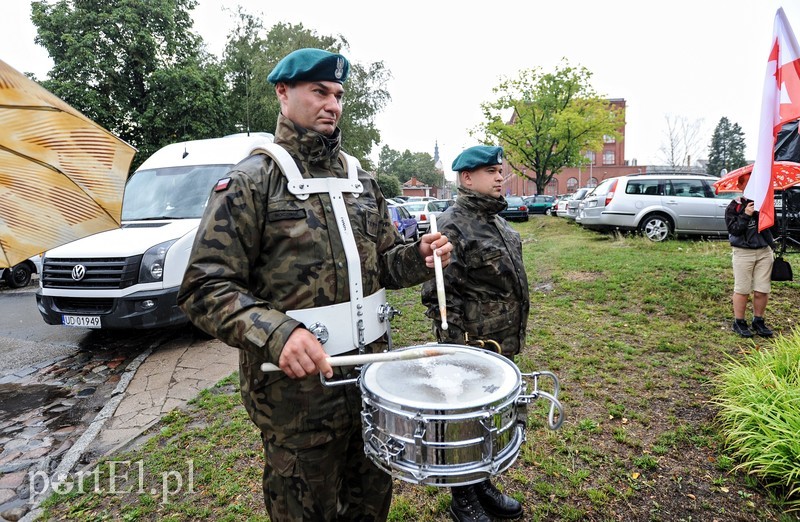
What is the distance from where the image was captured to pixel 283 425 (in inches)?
66.5

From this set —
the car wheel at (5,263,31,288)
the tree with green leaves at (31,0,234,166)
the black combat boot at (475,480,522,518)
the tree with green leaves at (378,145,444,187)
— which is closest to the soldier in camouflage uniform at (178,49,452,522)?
the black combat boot at (475,480,522,518)

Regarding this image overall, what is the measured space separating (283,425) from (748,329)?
19.6 feet

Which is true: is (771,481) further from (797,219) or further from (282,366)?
(797,219)

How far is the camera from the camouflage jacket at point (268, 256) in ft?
4.69

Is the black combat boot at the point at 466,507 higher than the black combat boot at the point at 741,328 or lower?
lower

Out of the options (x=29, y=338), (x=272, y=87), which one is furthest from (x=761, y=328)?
(x=272, y=87)

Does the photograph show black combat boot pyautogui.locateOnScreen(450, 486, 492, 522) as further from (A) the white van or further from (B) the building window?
(B) the building window

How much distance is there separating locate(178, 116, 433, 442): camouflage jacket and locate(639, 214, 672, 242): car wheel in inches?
458

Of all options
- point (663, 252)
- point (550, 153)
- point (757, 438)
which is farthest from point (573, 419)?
point (550, 153)

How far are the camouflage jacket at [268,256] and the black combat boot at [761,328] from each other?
222 inches

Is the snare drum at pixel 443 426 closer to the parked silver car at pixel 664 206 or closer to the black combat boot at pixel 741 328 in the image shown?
the black combat boot at pixel 741 328

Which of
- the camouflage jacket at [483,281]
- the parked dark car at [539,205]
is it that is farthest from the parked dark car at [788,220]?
the parked dark car at [539,205]

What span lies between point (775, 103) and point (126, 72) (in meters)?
23.8

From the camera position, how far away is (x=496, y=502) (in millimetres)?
2693
